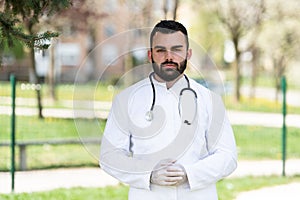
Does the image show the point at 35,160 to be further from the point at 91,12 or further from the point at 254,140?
the point at 91,12

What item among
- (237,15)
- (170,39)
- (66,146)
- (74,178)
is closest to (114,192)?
(74,178)

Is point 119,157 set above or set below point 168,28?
below

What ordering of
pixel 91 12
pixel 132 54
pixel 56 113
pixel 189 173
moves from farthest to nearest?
pixel 91 12, pixel 56 113, pixel 132 54, pixel 189 173

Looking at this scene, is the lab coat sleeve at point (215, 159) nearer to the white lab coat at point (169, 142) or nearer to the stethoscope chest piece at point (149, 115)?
the white lab coat at point (169, 142)

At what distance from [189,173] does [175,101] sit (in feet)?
1.13

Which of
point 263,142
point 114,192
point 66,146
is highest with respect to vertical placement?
point 114,192

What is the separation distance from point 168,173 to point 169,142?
0.15 metres

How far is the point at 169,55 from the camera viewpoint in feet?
10.8

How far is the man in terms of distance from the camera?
10.8 ft

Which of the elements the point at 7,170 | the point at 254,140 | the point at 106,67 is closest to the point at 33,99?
the point at 7,170

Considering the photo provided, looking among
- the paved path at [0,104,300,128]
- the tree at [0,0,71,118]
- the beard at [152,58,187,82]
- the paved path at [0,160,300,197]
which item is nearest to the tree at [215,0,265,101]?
the paved path at [0,104,300,128]

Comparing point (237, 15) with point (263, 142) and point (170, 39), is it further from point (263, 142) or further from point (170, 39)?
point (170, 39)

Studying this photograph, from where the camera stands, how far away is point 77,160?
39.2 ft

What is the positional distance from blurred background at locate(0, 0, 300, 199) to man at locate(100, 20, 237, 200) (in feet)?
0.38
